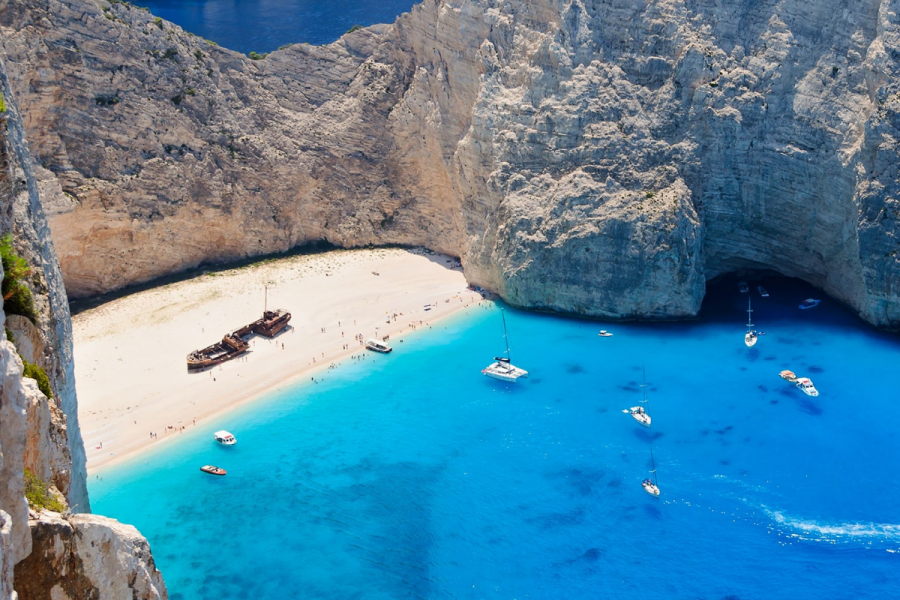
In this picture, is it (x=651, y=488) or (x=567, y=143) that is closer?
(x=651, y=488)

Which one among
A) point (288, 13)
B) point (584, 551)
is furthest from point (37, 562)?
point (288, 13)

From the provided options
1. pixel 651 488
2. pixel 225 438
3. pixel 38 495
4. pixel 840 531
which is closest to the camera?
pixel 38 495

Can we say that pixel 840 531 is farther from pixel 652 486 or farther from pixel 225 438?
pixel 225 438

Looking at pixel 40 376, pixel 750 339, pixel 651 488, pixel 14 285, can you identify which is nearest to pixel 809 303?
pixel 750 339

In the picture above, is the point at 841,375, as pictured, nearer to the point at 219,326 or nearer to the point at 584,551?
the point at 584,551

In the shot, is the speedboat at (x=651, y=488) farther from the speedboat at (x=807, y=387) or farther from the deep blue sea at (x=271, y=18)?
the deep blue sea at (x=271, y=18)

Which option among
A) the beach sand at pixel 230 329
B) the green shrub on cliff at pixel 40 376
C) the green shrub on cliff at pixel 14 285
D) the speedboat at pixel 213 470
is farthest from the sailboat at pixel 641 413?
the green shrub on cliff at pixel 14 285
